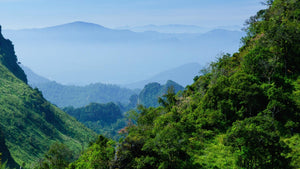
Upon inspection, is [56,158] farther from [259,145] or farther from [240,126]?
[259,145]

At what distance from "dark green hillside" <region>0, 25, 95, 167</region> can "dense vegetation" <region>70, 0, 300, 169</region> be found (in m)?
71.5

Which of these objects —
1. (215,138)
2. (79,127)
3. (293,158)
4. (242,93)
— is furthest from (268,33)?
(79,127)

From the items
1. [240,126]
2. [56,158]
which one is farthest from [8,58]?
[240,126]

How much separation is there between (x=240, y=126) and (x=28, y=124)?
110644 millimetres

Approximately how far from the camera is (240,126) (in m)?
21.3

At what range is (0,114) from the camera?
10675 centimetres

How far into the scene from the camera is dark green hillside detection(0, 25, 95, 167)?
98688 mm

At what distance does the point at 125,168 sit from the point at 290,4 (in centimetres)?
4236

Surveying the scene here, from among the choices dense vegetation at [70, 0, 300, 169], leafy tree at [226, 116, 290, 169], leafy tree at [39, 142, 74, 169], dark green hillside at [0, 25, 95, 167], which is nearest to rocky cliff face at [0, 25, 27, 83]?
dark green hillside at [0, 25, 95, 167]

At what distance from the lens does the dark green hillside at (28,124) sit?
324 ft

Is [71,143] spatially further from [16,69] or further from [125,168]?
[125,168]

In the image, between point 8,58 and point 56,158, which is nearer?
point 56,158

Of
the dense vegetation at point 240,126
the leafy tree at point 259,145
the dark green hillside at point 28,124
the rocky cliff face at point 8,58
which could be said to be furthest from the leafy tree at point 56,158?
the rocky cliff face at point 8,58

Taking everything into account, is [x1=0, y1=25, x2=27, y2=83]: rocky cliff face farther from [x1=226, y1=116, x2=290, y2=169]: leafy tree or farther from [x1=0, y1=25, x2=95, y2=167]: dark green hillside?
[x1=226, y1=116, x2=290, y2=169]: leafy tree
